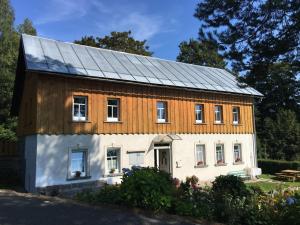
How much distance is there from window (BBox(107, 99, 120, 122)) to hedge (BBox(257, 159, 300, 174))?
16099mm

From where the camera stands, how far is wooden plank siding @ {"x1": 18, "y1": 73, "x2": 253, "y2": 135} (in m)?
15.5

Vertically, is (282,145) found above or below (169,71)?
below

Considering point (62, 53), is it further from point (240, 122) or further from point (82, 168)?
point (240, 122)

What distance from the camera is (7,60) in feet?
95.3

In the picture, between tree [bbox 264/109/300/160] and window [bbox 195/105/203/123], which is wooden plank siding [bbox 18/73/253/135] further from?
tree [bbox 264/109/300/160]

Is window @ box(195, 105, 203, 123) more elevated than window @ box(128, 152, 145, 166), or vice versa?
window @ box(195, 105, 203, 123)

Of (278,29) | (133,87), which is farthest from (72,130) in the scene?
(278,29)

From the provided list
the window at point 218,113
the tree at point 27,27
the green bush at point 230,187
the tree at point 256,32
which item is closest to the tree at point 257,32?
the tree at point 256,32

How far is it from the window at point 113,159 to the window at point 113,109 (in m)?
1.69

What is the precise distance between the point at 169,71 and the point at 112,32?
18.1m

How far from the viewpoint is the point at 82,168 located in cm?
1633

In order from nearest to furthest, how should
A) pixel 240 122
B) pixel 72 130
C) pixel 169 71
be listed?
pixel 72 130 < pixel 169 71 < pixel 240 122

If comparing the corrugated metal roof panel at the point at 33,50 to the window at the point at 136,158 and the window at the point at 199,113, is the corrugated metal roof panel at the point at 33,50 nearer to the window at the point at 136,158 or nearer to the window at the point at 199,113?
Answer: the window at the point at 136,158

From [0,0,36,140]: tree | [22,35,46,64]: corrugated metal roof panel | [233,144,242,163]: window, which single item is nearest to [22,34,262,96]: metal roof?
[22,35,46,64]: corrugated metal roof panel
